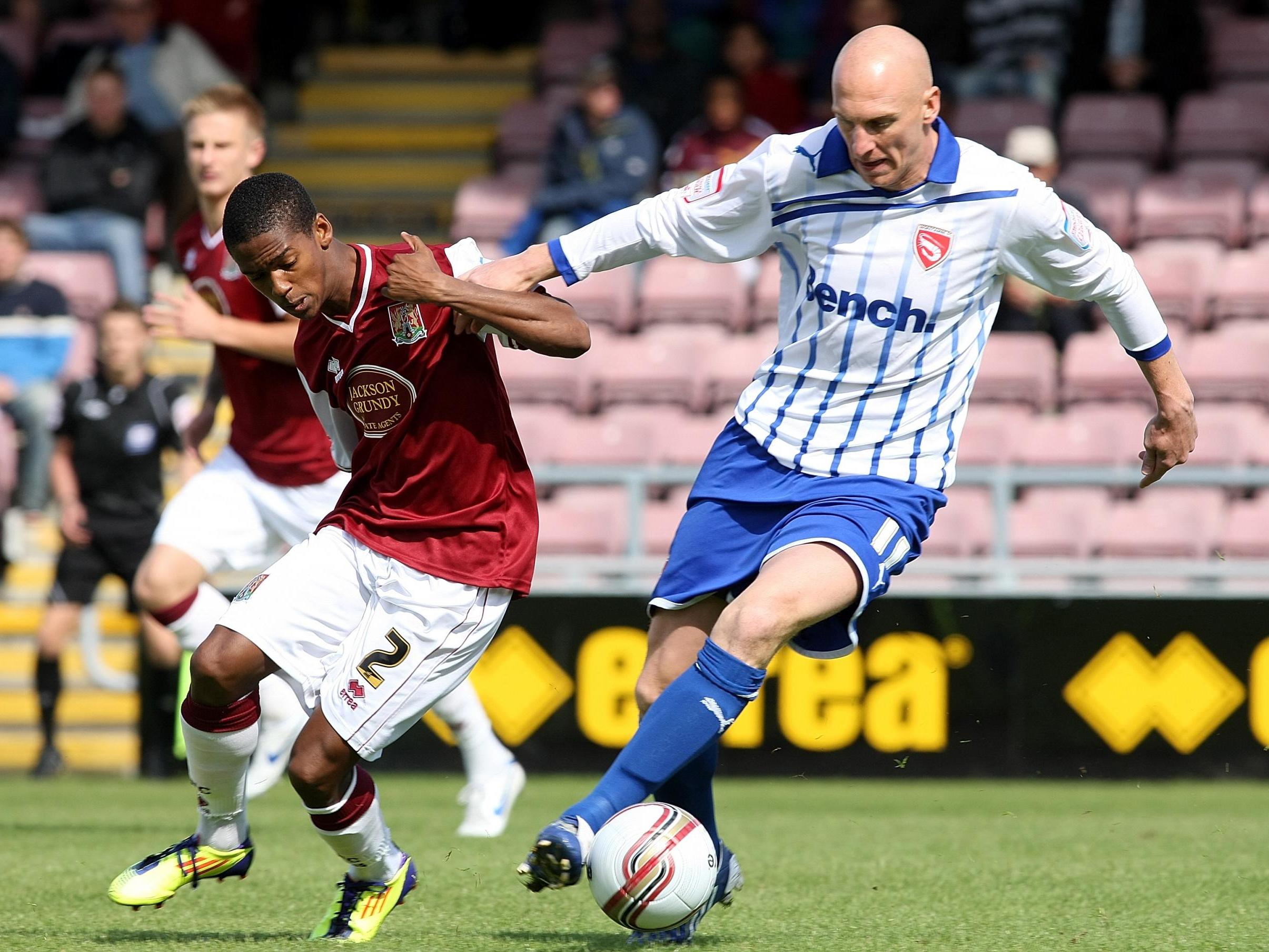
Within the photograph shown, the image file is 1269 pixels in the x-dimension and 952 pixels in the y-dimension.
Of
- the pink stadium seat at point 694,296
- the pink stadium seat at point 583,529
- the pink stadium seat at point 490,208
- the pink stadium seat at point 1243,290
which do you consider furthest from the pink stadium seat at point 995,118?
the pink stadium seat at point 583,529

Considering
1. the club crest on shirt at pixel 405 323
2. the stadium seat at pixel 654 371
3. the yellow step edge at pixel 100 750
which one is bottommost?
the yellow step edge at pixel 100 750

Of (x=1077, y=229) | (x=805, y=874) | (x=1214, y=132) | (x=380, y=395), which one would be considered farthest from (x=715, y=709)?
(x=1214, y=132)

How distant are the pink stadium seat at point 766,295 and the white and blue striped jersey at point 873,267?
22.7ft

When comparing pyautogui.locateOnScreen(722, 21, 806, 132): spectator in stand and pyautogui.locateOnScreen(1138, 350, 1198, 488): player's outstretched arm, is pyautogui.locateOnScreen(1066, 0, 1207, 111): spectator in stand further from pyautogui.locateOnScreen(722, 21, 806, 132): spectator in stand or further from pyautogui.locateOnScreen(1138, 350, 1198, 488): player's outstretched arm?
pyautogui.locateOnScreen(1138, 350, 1198, 488): player's outstretched arm

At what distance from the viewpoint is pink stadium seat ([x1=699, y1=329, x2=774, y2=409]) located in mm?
11070

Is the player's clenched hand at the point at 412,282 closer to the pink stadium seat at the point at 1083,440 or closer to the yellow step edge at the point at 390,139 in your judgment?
the pink stadium seat at the point at 1083,440

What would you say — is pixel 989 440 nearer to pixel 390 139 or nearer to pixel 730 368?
pixel 730 368

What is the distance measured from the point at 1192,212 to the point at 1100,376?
188 cm

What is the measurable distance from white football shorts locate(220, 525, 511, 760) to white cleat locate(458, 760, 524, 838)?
246cm

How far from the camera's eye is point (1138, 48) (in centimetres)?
1284

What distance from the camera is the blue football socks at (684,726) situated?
4246 millimetres

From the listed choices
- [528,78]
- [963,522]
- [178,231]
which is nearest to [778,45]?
[528,78]

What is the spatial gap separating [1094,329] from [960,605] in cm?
292

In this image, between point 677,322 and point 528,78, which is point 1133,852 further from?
point 528,78
